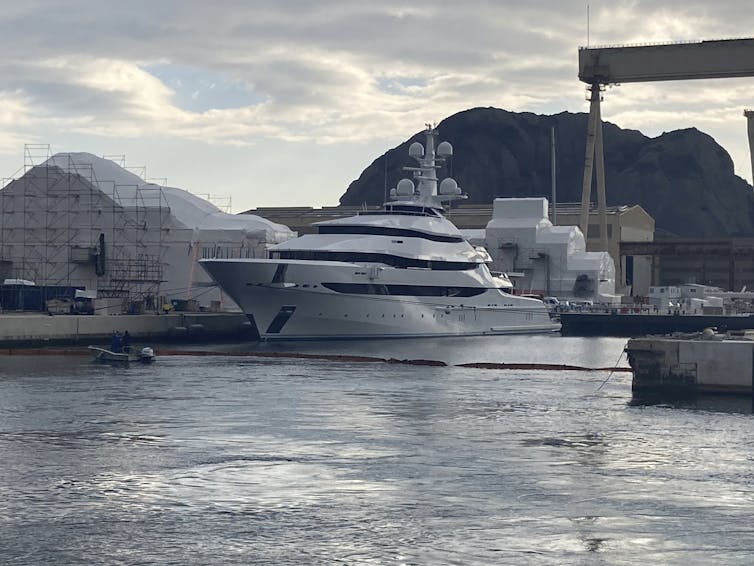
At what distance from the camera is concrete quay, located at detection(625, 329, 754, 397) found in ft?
147

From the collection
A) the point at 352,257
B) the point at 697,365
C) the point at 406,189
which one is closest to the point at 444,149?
the point at 406,189

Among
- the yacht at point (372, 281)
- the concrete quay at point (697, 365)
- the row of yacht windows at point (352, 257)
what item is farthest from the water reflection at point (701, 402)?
the row of yacht windows at point (352, 257)

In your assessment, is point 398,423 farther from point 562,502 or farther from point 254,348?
point 254,348

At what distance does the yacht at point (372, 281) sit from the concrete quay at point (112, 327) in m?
6.37

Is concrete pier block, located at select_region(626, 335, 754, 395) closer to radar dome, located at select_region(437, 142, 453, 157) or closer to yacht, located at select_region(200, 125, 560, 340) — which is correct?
yacht, located at select_region(200, 125, 560, 340)

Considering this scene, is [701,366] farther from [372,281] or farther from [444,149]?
[444,149]

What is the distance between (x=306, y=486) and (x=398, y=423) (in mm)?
11763

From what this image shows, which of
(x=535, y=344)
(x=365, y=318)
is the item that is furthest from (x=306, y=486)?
(x=535, y=344)

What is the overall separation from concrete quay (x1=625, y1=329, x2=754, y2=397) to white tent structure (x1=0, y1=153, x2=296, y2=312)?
68167mm

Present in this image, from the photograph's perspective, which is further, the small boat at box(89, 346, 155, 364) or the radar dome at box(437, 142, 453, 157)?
the radar dome at box(437, 142, 453, 157)

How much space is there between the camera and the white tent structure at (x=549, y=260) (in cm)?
13000

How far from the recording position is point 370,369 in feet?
206

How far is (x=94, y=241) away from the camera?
112 meters

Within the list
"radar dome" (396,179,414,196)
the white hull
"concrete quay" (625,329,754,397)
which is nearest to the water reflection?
"concrete quay" (625,329,754,397)
